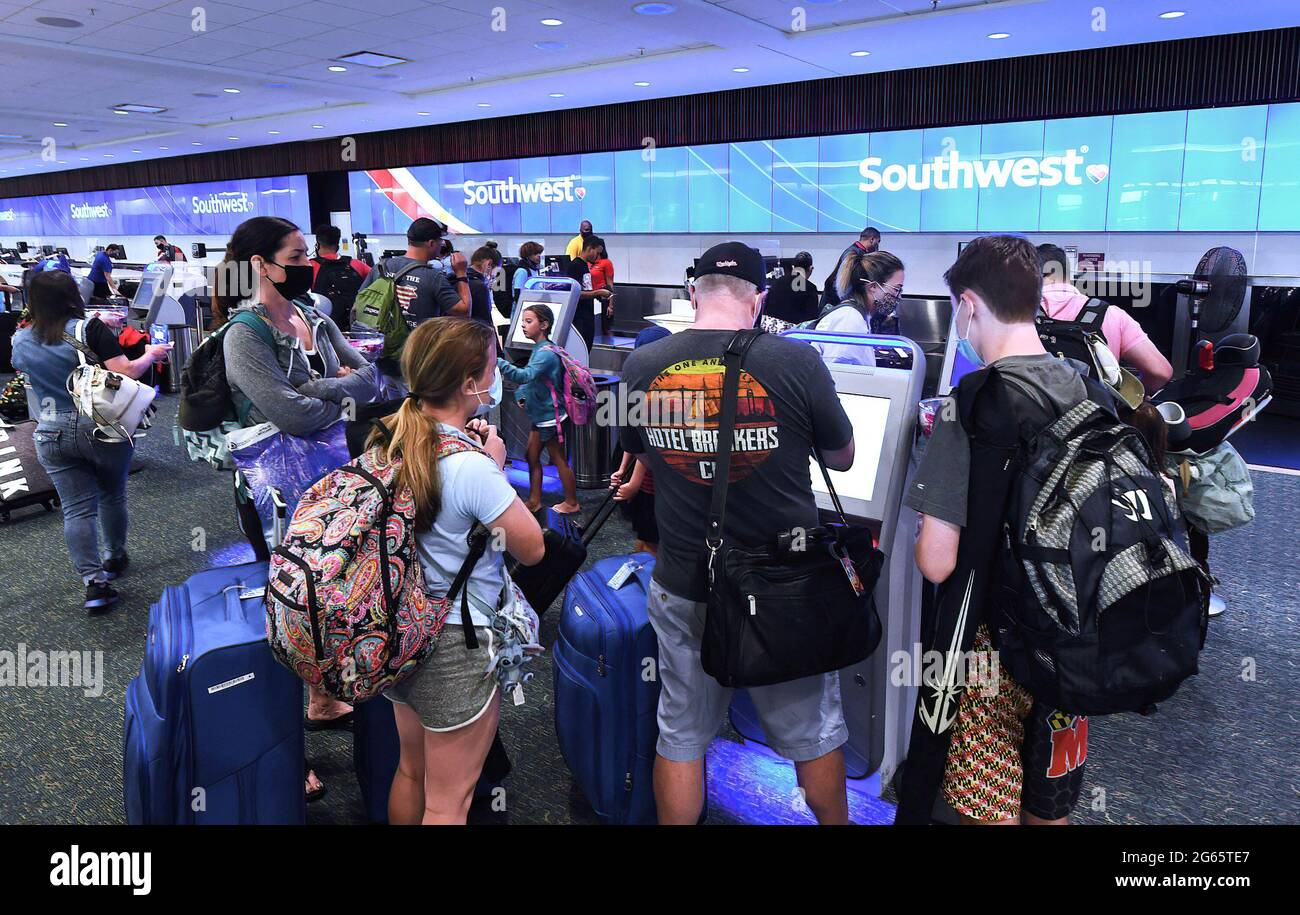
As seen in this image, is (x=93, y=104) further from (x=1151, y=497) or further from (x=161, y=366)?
(x=1151, y=497)

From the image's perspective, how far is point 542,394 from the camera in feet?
16.6

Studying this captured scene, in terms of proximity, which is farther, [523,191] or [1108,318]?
[523,191]

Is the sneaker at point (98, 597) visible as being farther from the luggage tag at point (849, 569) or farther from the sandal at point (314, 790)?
the luggage tag at point (849, 569)

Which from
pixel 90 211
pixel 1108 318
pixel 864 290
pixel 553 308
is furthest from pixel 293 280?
pixel 90 211

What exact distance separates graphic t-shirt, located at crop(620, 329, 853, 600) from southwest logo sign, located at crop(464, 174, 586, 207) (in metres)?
11.6

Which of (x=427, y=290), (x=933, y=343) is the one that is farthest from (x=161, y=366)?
(x=933, y=343)

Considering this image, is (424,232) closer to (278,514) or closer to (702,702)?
(278,514)

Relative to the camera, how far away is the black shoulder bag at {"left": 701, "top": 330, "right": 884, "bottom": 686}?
1.77 metres

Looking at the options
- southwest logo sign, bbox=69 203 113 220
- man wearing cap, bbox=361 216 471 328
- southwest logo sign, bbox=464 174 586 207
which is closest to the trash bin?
man wearing cap, bbox=361 216 471 328

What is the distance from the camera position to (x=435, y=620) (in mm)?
1783

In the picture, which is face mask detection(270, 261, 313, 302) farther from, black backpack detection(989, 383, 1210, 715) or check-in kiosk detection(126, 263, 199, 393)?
check-in kiosk detection(126, 263, 199, 393)

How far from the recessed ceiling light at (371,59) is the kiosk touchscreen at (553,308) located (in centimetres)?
402

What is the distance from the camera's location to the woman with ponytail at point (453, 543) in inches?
68.9

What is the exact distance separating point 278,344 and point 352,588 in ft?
3.68
